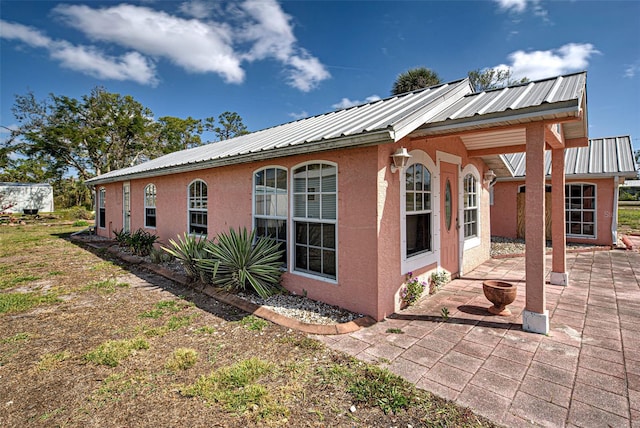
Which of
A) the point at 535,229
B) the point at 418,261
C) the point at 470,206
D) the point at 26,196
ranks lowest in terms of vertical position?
the point at 418,261

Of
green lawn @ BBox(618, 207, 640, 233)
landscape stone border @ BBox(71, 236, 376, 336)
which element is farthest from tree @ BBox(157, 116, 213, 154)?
green lawn @ BBox(618, 207, 640, 233)

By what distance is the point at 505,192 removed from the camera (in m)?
13.0

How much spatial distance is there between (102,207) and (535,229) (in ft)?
58.7

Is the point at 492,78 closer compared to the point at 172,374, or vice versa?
the point at 172,374

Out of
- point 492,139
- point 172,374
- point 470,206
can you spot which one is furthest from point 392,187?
point 470,206

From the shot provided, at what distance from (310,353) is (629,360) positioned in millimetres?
3573

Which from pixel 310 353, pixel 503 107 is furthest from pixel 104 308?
pixel 503 107

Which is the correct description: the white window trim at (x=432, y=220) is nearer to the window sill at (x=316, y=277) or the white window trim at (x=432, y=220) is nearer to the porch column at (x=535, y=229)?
the window sill at (x=316, y=277)

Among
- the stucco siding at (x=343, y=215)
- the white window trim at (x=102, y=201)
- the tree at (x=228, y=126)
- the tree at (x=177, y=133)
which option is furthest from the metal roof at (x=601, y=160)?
the tree at (x=228, y=126)

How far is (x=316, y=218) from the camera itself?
5234mm

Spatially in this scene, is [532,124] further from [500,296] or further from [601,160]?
[601,160]

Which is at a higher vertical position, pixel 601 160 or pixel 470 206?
pixel 601 160

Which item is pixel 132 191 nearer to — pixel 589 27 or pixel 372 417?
pixel 372 417

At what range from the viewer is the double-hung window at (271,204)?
19.2 ft
